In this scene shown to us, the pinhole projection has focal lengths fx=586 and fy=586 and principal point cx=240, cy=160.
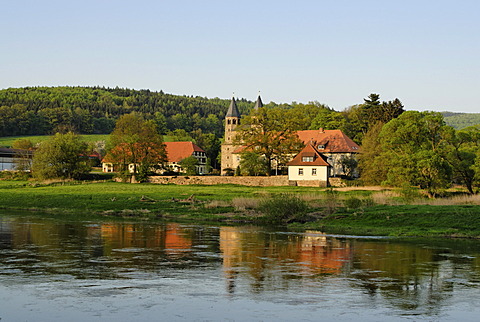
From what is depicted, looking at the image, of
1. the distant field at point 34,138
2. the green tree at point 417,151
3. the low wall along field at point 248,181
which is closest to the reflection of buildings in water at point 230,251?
the green tree at point 417,151

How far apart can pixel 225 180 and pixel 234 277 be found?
63.2 m

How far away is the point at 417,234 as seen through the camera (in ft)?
111

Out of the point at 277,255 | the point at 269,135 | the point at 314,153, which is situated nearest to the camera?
the point at 277,255

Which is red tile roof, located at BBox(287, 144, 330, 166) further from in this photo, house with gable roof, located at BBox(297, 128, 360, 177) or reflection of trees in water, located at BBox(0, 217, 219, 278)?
reflection of trees in water, located at BBox(0, 217, 219, 278)

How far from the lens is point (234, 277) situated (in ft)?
69.3

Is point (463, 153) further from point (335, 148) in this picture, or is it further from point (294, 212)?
point (335, 148)

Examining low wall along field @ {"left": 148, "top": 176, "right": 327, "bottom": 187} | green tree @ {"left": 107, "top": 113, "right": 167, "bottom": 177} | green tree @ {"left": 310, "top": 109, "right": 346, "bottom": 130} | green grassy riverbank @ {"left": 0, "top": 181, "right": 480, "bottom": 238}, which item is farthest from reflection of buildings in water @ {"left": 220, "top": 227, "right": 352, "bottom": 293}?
green tree @ {"left": 310, "top": 109, "right": 346, "bottom": 130}

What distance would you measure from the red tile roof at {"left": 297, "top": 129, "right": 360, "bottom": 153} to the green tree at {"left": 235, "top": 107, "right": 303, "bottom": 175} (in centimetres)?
665

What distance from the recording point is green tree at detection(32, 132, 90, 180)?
84688 mm

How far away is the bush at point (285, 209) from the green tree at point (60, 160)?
51587 mm

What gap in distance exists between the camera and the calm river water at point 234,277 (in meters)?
16.0

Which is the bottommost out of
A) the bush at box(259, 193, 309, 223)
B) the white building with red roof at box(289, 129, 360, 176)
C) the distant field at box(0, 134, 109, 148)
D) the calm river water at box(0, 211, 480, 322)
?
the calm river water at box(0, 211, 480, 322)

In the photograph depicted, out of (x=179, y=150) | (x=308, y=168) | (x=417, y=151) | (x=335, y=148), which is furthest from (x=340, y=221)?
(x=179, y=150)

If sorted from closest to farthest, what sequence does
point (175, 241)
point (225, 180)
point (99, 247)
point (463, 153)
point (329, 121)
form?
point (99, 247) < point (175, 241) < point (463, 153) < point (225, 180) < point (329, 121)
